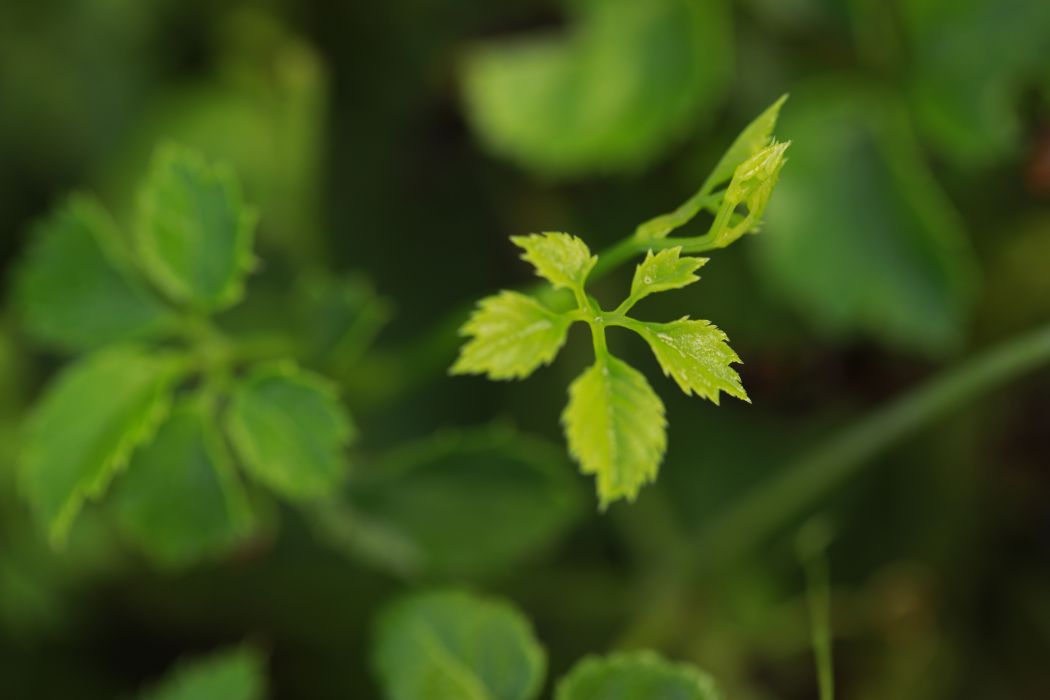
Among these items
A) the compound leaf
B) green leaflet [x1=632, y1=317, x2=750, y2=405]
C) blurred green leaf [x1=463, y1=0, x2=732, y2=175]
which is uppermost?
blurred green leaf [x1=463, y1=0, x2=732, y2=175]

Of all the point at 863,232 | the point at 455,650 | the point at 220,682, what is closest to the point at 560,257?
the point at 455,650

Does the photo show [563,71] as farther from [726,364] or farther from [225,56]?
[726,364]

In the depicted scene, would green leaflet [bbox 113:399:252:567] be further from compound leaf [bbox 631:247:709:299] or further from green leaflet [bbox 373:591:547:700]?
compound leaf [bbox 631:247:709:299]

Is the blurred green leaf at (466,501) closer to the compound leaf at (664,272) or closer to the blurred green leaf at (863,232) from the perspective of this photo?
the blurred green leaf at (863,232)

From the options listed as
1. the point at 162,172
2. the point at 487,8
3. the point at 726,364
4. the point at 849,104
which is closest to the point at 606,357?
the point at 726,364

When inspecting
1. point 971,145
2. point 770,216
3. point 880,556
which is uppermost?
point 971,145

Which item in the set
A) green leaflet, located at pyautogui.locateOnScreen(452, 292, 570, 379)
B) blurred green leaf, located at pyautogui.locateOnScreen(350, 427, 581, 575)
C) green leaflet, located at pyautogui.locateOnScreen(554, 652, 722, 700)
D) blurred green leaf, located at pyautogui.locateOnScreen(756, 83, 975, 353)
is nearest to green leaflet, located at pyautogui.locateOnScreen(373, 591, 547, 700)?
green leaflet, located at pyautogui.locateOnScreen(554, 652, 722, 700)

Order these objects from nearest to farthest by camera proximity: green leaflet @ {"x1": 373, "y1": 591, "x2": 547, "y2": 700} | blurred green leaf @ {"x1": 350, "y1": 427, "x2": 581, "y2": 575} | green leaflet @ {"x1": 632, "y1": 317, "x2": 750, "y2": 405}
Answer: green leaflet @ {"x1": 632, "y1": 317, "x2": 750, "y2": 405}, green leaflet @ {"x1": 373, "y1": 591, "x2": 547, "y2": 700}, blurred green leaf @ {"x1": 350, "y1": 427, "x2": 581, "y2": 575}

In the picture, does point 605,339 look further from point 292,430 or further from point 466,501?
point 466,501
